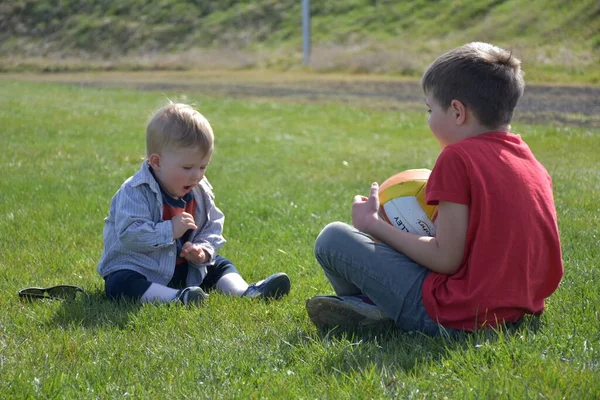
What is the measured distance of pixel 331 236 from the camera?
12.9 ft

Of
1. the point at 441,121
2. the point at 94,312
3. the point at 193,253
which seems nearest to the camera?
the point at 441,121

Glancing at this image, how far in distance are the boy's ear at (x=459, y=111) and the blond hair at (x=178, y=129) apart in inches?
62.8

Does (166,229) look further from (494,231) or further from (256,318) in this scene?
(494,231)

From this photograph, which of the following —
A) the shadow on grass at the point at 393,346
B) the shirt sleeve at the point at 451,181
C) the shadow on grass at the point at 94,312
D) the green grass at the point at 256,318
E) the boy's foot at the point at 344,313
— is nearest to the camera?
the green grass at the point at 256,318

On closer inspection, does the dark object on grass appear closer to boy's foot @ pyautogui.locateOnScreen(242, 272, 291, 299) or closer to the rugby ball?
boy's foot @ pyautogui.locateOnScreen(242, 272, 291, 299)

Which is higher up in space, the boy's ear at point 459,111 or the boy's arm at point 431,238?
the boy's ear at point 459,111

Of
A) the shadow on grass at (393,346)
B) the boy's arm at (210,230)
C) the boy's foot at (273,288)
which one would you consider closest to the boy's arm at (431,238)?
the shadow on grass at (393,346)

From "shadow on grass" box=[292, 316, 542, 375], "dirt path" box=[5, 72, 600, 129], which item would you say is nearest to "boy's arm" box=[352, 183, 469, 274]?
"shadow on grass" box=[292, 316, 542, 375]

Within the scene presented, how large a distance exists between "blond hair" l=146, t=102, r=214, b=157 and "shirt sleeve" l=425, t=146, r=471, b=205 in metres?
1.63

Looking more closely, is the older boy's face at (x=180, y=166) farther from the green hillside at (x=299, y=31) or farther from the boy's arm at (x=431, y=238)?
the green hillside at (x=299, y=31)

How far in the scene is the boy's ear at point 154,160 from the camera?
4.73 m

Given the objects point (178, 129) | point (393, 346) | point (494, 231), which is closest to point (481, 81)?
point (494, 231)

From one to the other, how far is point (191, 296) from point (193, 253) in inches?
14.4

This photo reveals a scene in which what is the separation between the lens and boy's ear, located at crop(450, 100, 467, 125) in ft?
11.9
